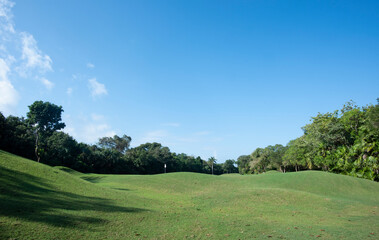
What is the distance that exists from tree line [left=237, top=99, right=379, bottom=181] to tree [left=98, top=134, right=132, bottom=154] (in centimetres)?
6447

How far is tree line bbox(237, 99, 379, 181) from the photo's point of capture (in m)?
32.3

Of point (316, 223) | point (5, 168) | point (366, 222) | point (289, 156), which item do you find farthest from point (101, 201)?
point (289, 156)

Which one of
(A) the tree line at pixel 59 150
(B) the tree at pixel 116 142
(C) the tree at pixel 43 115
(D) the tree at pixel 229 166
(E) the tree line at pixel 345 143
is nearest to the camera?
(E) the tree line at pixel 345 143

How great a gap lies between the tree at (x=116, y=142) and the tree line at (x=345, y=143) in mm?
64473

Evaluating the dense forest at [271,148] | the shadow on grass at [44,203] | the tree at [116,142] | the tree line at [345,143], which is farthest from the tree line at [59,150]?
the tree line at [345,143]

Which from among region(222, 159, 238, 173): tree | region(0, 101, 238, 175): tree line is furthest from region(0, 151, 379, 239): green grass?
region(222, 159, 238, 173): tree

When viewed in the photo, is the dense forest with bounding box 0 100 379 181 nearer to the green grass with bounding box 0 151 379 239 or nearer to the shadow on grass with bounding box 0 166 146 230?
the green grass with bounding box 0 151 379 239

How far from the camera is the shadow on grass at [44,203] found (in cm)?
787

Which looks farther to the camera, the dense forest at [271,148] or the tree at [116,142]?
the tree at [116,142]

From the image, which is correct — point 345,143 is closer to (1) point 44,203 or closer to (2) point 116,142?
(1) point 44,203

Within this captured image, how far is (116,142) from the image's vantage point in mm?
91000

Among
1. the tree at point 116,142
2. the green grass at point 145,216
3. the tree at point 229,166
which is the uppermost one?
the tree at point 116,142

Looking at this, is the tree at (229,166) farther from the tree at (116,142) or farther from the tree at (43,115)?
the tree at (43,115)

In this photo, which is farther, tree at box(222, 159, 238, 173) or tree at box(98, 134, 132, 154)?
tree at box(222, 159, 238, 173)
